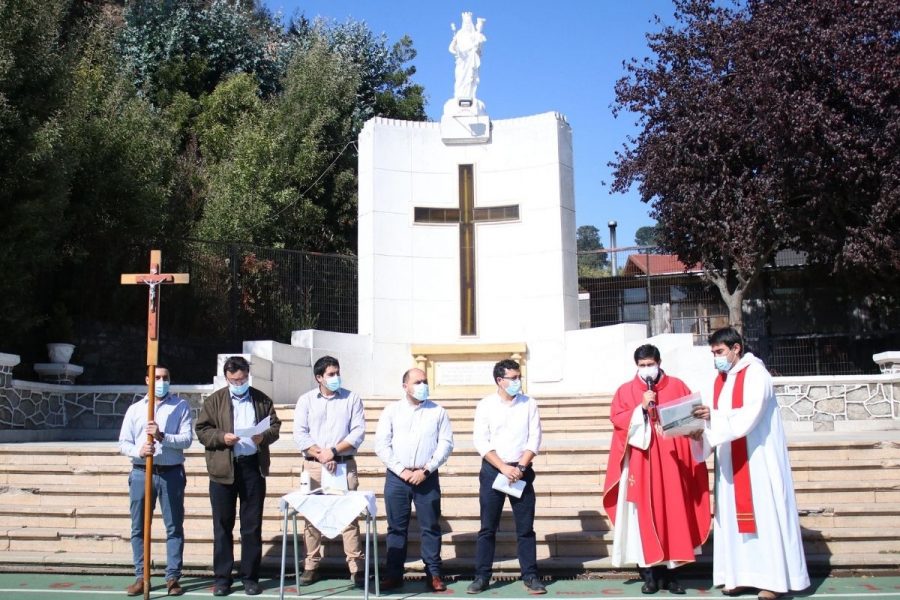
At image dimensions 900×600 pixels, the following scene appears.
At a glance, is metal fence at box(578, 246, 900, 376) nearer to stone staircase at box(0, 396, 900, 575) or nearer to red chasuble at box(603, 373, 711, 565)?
stone staircase at box(0, 396, 900, 575)

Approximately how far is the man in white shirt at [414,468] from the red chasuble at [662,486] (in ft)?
3.98

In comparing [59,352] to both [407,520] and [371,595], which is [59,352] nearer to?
[407,520]

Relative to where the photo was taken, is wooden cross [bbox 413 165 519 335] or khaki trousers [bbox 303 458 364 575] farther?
wooden cross [bbox 413 165 519 335]

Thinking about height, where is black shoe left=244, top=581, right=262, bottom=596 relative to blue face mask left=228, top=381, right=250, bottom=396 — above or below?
below

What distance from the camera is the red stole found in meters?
5.94

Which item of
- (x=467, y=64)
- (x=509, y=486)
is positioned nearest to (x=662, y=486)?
(x=509, y=486)

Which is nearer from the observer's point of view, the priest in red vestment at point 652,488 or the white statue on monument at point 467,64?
the priest in red vestment at point 652,488

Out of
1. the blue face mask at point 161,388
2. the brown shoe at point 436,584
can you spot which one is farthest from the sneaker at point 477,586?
the blue face mask at point 161,388

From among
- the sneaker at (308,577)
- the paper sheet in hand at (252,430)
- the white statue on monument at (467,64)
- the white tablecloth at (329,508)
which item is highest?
the white statue on monument at (467,64)

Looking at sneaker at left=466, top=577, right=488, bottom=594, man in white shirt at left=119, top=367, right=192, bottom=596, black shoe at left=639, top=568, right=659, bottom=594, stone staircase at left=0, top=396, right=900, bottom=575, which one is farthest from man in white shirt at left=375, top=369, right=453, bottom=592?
man in white shirt at left=119, top=367, right=192, bottom=596

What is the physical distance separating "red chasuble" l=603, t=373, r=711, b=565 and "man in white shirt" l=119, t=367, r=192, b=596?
3066 millimetres

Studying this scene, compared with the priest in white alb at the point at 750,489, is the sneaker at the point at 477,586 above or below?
below

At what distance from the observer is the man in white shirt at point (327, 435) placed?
6.57m

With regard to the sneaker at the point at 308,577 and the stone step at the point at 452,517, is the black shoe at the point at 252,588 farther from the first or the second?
the stone step at the point at 452,517
